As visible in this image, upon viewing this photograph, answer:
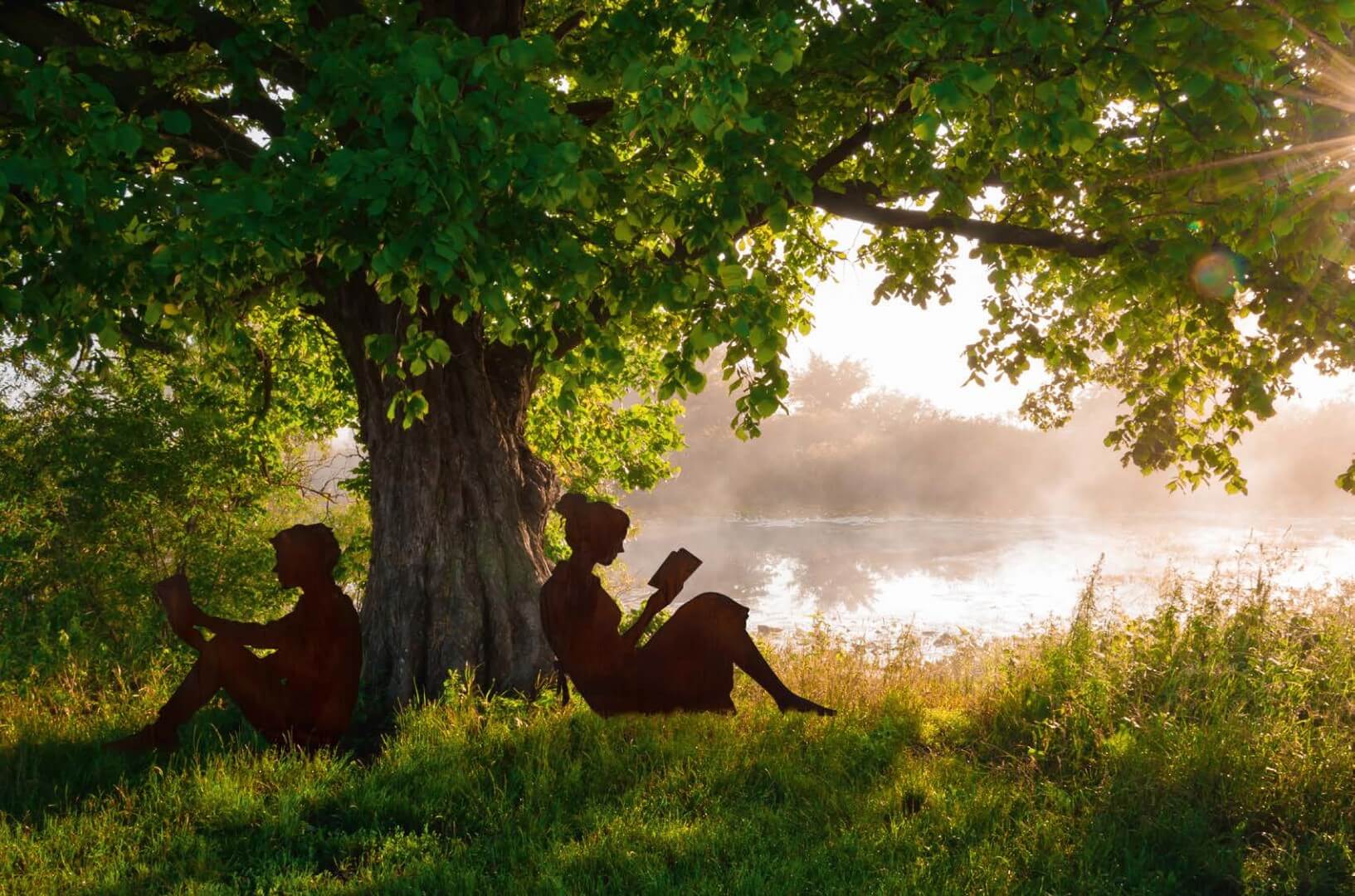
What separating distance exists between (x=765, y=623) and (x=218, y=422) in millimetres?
12598

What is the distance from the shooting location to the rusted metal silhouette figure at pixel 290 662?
19.3 feet

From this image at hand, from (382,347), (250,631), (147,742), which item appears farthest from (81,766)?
(382,347)

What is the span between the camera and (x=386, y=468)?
25.2 feet

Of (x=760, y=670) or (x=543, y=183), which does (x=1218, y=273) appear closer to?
(x=760, y=670)

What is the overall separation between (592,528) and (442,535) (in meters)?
1.80

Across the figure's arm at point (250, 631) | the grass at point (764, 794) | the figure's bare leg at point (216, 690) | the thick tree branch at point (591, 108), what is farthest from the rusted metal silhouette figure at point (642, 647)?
the thick tree branch at point (591, 108)

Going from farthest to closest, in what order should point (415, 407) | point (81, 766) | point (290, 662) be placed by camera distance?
1. point (415, 407)
2. point (290, 662)
3. point (81, 766)

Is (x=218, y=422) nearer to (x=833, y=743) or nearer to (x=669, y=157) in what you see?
(x=669, y=157)

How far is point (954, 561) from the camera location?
1064 inches

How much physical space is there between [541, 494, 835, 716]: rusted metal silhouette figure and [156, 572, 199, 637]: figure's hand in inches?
95.6

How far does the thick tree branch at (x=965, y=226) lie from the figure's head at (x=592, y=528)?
3523 mm

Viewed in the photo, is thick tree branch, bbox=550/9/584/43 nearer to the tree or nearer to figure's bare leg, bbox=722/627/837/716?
the tree

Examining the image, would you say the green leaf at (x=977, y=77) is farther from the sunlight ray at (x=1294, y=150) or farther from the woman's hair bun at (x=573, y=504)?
the woman's hair bun at (x=573, y=504)

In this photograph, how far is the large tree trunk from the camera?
24.0 ft
